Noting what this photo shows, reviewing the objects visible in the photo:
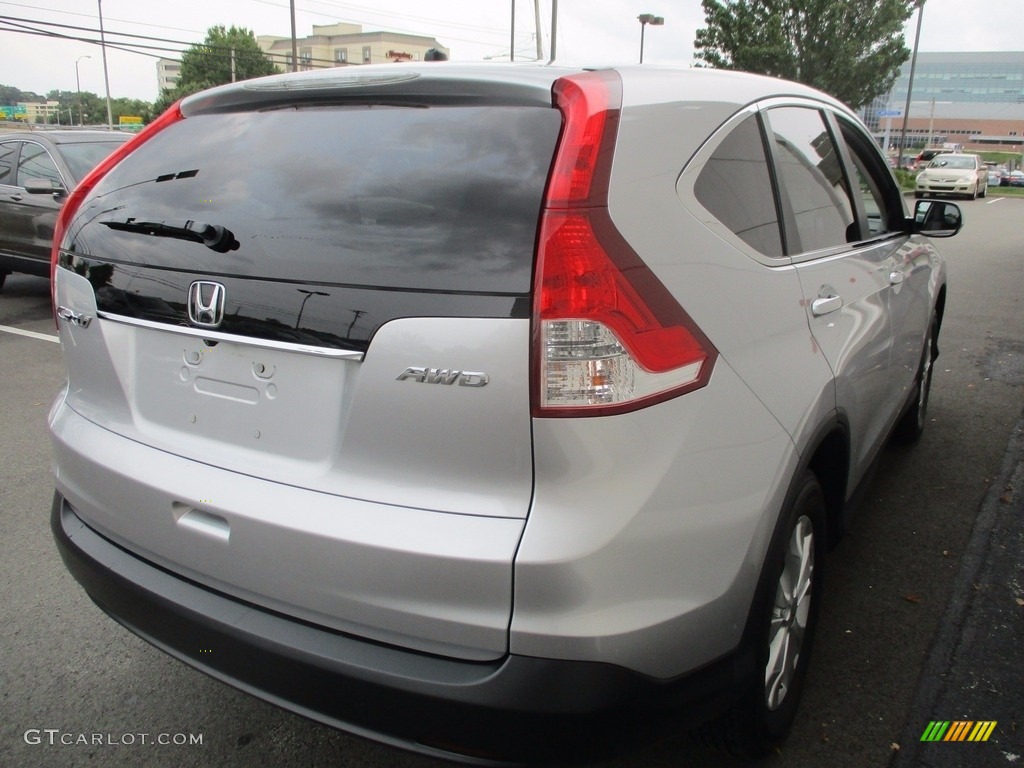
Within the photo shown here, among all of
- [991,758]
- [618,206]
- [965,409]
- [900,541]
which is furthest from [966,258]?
[618,206]

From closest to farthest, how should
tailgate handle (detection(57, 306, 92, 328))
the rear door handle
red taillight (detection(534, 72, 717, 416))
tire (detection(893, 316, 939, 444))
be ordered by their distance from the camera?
red taillight (detection(534, 72, 717, 416)), tailgate handle (detection(57, 306, 92, 328)), the rear door handle, tire (detection(893, 316, 939, 444))

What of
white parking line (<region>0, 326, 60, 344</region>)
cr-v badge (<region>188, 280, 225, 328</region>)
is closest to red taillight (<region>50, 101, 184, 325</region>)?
cr-v badge (<region>188, 280, 225, 328</region>)

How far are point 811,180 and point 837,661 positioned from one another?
5.11 ft

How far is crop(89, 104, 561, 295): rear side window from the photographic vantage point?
1.60m

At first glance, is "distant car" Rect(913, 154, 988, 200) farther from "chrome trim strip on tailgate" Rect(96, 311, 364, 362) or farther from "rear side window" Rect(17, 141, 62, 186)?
"chrome trim strip on tailgate" Rect(96, 311, 364, 362)

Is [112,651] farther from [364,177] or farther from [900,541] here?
[900,541]

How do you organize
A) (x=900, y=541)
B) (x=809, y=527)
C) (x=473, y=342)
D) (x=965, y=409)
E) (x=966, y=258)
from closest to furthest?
1. (x=473, y=342)
2. (x=809, y=527)
3. (x=900, y=541)
4. (x=965, y=409)
5. (x=966, y=258)

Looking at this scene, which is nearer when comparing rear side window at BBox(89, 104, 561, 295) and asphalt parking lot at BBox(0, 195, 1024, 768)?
rear side window at BBox(89, 104, 561, 295)

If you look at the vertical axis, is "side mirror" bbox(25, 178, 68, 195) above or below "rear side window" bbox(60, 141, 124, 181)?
below

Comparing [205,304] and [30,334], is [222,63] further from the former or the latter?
[205,304]

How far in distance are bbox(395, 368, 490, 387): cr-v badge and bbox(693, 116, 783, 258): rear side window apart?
667mm

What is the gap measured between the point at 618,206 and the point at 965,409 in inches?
184

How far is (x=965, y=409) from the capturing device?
5379 mm

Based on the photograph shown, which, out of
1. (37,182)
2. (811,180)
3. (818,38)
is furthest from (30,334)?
(818,38)
